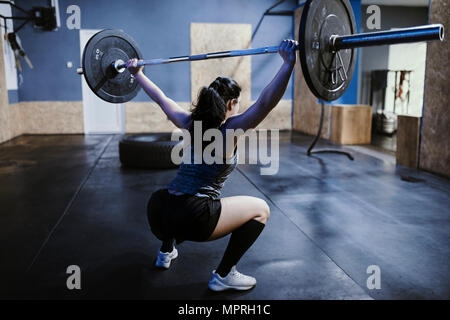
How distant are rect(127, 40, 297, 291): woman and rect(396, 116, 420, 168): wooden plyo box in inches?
119

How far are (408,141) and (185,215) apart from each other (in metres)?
3.40

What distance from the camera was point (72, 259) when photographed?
199 cm

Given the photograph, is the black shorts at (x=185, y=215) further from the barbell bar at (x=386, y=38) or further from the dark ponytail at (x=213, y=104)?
the barbell bar at (x=386, y=38)

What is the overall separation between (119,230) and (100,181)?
4.32ft

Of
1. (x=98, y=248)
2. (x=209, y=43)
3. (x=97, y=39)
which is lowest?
(x=98, y=248)

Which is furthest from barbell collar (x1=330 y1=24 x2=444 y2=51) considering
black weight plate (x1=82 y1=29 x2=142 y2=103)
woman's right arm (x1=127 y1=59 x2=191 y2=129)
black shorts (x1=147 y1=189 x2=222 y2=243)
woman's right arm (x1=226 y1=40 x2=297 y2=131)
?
black weight plate (x1=82 y1=29 x2=142 y2=103)

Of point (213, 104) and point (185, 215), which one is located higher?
point (213, 104)

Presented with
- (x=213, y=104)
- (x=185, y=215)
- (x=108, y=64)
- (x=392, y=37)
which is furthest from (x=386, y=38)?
(x=108, y=64)

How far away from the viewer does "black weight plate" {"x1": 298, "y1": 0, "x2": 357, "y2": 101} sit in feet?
4.90

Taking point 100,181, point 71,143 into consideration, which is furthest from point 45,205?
point 71,143

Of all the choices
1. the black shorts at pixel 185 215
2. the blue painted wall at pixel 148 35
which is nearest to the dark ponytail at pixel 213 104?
the black shorts at pixel 185 215

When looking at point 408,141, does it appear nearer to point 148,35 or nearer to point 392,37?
point 392,37

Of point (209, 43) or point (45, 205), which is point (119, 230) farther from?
point (209, 43)

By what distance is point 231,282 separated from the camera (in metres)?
1.65
